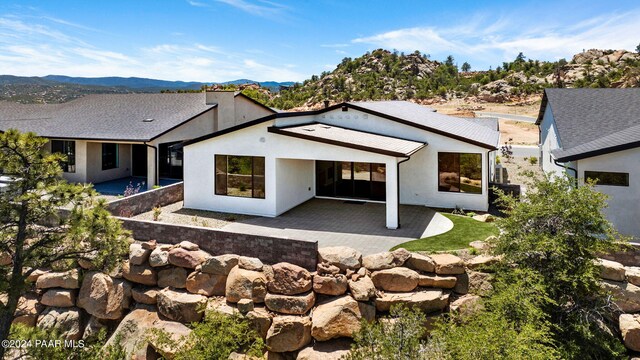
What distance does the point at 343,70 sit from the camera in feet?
297

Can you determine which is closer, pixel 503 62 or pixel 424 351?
pixel 424 351

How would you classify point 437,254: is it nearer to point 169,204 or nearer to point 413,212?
point 413,212

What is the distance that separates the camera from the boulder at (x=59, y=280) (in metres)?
12.3

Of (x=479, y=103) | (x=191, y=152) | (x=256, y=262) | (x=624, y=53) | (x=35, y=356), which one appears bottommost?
(x=35, y=356)

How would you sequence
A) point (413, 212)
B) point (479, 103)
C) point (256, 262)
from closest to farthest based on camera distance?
point (256, 262), point (413, 212), point (479, 103)

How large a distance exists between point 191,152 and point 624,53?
285ft

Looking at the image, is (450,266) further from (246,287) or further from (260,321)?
(246,287)

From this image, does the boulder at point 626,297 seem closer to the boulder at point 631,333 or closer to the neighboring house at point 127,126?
the boulder at point 631,333

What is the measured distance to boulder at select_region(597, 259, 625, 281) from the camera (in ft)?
32.6

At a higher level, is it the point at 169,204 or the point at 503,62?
the point at 503,62

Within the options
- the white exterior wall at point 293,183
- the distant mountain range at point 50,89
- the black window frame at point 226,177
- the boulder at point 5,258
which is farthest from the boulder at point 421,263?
the distant mountain range at point 50,89

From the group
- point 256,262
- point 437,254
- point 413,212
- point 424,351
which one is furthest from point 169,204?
point 424,351

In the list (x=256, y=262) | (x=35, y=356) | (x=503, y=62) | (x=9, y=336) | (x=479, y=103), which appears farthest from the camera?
(x=503, y=62)

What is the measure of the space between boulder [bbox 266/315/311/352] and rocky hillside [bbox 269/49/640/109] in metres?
56.7
